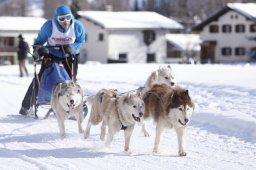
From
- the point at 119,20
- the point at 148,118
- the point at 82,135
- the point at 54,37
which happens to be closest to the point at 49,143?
the point at 82,135

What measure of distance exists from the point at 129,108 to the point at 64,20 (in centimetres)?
271

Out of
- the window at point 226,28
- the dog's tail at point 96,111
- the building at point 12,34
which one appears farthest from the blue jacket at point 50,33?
the building at point 12,34

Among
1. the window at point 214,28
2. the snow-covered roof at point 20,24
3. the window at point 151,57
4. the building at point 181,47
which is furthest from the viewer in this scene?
the building at point 181,47

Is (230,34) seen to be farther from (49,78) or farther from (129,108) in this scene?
(129,108)

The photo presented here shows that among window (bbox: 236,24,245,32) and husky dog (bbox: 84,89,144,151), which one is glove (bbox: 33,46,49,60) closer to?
husky dog (bbox: 84,89,144,151)

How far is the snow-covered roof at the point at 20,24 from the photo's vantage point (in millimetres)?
55312

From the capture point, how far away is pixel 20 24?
184 ft

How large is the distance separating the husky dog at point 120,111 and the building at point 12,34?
160ft

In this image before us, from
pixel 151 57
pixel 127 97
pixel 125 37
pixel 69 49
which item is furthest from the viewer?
pixel 151 57

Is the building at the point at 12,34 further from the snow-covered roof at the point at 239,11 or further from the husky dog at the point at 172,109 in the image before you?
the husky dog at the point at 172,109

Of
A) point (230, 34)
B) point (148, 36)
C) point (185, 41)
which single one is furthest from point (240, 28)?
point (185, 41)

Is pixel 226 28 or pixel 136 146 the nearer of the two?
pixel 136 146

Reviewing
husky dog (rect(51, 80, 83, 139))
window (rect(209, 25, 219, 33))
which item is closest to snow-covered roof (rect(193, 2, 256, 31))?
window (rect(209, 25, 219, 33))

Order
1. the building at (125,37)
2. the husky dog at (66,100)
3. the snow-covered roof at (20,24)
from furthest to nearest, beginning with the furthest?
1. the snow-covered roof at (20,24)
2. the building at (125,37)
3. the husky dog at (66,100)
